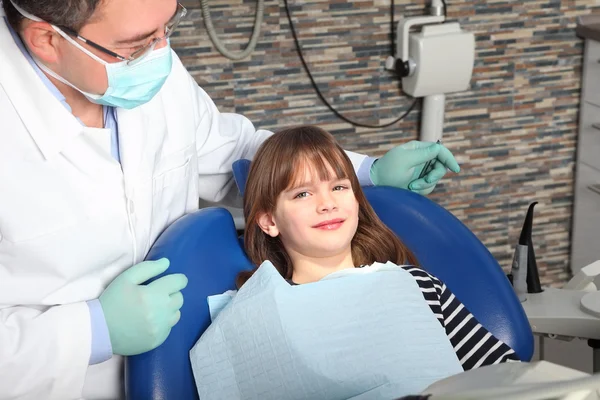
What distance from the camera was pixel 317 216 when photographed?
1685 mm

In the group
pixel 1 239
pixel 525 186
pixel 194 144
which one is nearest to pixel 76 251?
pixel 1 239

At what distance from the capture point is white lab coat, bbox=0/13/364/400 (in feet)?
4.51

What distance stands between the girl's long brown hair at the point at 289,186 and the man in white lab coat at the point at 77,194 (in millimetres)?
240

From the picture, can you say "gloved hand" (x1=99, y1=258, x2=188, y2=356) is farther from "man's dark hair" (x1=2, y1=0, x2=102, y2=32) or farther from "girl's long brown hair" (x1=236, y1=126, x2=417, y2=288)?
"man's dark hair" (x1=2, y1=0, x2=102, y2=32)

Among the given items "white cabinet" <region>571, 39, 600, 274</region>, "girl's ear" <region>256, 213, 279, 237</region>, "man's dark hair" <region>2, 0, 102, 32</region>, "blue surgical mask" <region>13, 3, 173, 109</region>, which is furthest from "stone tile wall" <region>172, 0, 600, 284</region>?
"man's dark hair" <region>2, 0, 102, 32</region>

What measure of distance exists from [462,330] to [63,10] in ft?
3.01

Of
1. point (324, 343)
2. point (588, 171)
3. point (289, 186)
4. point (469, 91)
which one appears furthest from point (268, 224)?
point (588, 171)

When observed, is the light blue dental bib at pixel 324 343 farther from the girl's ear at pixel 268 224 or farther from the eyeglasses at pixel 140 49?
the eyeglasses at pixel 140 49

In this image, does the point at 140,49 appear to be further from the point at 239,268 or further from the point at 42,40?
the point at 239,268

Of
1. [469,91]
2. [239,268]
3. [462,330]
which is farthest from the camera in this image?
[469,91]

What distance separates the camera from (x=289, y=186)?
1720 millimetres

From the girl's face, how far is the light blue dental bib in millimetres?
98

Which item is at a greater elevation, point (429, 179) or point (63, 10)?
point (63, 10)

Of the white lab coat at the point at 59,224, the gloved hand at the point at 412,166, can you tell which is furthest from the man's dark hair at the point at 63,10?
the gloved hand at the point at 412,166
